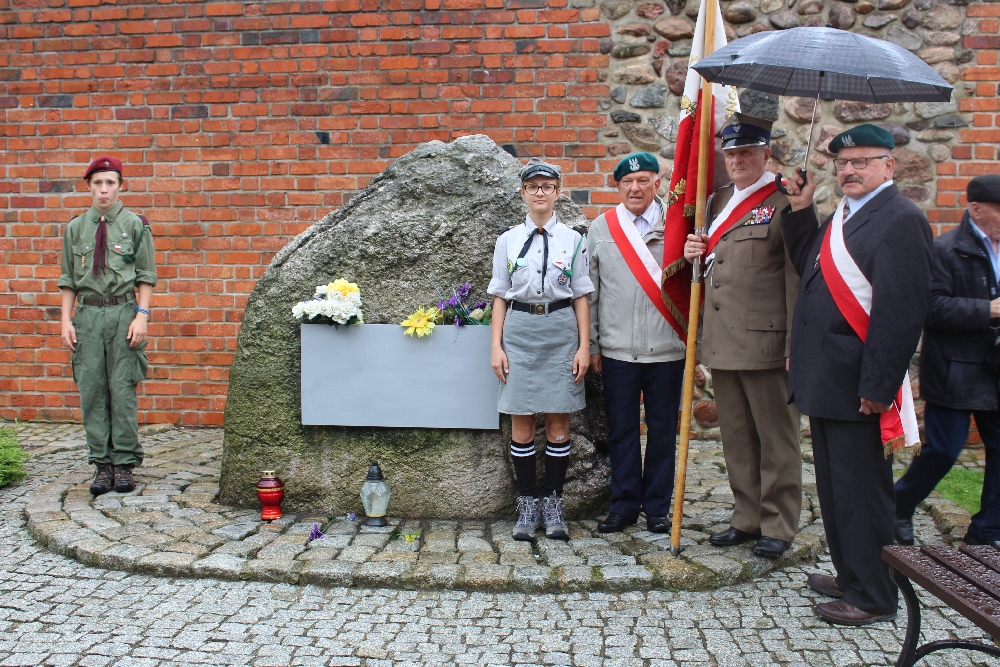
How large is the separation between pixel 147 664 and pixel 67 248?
8.74 ft

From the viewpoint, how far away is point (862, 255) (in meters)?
2.98

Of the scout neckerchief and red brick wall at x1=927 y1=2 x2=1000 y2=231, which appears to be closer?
the scout neckerchief

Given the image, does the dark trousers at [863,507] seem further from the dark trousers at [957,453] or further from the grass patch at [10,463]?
the grass patch at [10,463]

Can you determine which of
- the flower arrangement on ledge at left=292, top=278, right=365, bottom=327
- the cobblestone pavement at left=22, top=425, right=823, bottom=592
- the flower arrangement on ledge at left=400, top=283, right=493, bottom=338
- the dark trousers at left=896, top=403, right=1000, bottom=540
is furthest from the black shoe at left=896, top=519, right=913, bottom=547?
the flower arrangement on ledge at left=292, top=278, right=365, bottom=327

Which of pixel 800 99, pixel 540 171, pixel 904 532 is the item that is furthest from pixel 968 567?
pixel 800 99

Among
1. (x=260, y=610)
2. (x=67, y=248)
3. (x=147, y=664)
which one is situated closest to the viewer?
(x=147, y=664)

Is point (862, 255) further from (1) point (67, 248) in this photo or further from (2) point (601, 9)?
(1) point (67, 248)

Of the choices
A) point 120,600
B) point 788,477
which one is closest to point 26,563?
point 120,600

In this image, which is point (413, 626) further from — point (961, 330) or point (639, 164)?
point (961, 330)

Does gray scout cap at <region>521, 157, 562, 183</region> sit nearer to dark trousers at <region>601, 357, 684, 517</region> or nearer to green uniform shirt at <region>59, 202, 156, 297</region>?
dark trousers at <region>601, 357, 684, 517</region>

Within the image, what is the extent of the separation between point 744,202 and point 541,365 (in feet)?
3.64

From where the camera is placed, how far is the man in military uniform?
350 cm

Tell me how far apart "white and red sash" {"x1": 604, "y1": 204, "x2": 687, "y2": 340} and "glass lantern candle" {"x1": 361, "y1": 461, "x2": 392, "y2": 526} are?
1.51 metres

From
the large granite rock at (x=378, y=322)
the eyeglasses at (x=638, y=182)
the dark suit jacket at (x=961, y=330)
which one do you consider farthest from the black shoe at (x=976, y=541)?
the eyeglasses at (x=638, y=182)
